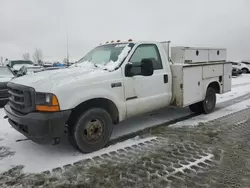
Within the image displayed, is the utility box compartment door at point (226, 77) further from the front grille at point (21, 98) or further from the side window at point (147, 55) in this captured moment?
the front grille at point (21, 98)

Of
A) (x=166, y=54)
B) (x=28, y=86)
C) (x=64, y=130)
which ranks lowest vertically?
(x=64, y=130)

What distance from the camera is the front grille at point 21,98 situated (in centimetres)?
377

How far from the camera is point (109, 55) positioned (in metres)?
5.05

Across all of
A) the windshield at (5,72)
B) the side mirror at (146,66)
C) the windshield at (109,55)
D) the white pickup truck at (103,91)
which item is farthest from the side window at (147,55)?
the windshield at (5,72)

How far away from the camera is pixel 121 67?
180 inches

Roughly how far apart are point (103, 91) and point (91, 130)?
0.70 metres

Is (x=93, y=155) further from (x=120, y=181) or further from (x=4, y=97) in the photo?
(x=4, y=97)

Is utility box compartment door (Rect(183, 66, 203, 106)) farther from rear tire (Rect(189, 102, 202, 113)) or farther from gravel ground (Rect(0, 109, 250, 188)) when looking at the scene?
gravel ground (Rect(0, 109, 250, 188))

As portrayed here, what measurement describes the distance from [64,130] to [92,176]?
933 mm

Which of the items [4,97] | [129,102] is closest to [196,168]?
[129,102]

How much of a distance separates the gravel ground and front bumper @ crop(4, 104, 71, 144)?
0.49 m

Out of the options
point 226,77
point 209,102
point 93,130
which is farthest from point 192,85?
point 93,130

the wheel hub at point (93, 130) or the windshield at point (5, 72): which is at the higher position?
the windshield at point (5, 72)

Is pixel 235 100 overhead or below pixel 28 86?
below
